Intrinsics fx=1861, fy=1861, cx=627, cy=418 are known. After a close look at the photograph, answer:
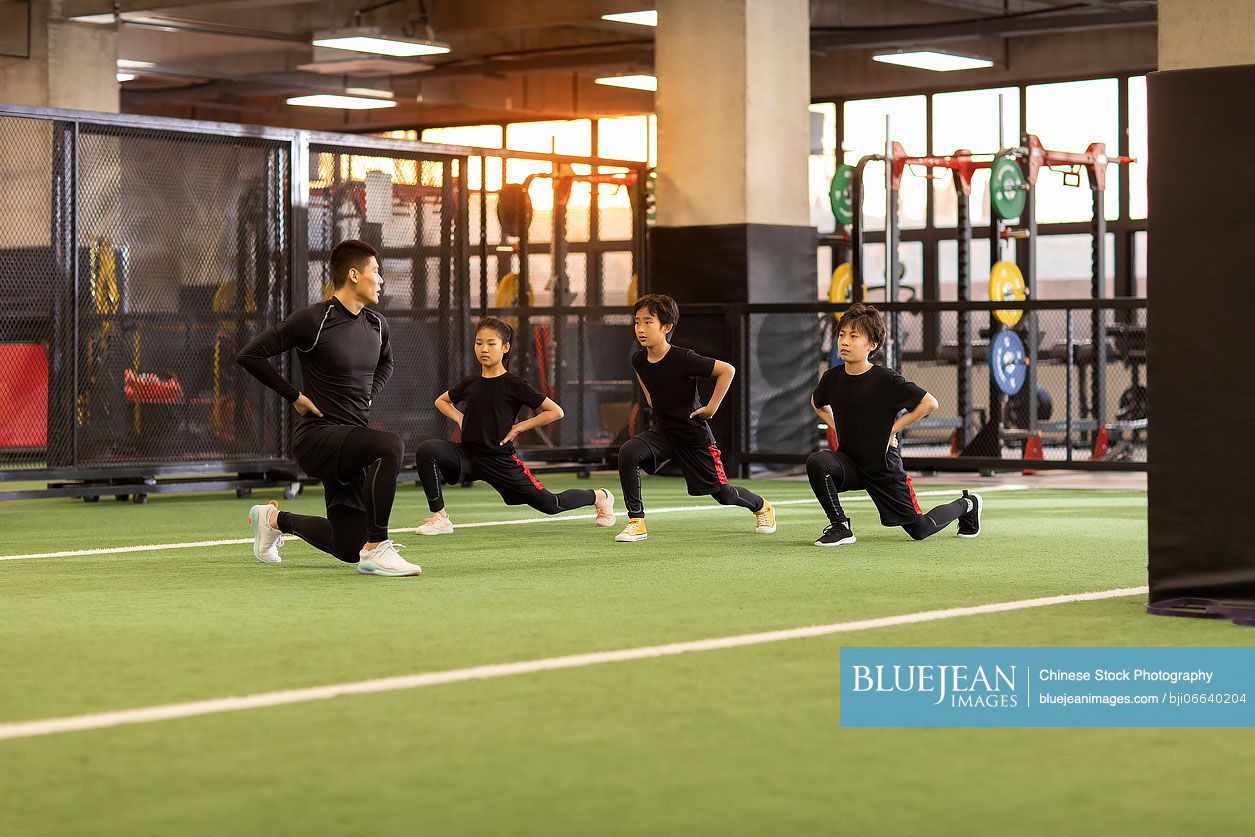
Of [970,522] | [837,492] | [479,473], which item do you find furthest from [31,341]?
[970,522]

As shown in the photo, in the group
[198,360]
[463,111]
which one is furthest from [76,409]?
[463,111]

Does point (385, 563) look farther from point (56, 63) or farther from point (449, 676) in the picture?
point (56, 63)

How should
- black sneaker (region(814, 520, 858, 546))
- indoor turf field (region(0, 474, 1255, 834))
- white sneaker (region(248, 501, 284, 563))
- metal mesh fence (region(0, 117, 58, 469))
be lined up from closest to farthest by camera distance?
indoor turf field (region(0, 474, 1255, 834))
white sneaker (region(248, 501, 284, 563))
black sneaker (region(814, 520, 858, 546))
metal mesh fence (region(0, 117, 58, 469))

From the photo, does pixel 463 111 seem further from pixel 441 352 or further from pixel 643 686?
pixel 643 686

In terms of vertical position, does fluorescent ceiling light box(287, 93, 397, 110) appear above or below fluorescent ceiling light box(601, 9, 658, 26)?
below

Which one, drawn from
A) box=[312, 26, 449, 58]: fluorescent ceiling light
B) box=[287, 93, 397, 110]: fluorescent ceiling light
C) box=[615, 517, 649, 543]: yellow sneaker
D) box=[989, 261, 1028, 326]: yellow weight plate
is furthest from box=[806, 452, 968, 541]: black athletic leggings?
box=[287, 93, 397, 110]: fluorescent ceiling light

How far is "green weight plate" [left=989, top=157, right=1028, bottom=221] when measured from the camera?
1625cm

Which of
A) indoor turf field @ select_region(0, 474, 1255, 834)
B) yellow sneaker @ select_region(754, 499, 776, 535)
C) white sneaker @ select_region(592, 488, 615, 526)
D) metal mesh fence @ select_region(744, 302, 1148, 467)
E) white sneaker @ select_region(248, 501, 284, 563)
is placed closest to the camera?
indoor turf field @ select_region(0, 474, 1255, 834)

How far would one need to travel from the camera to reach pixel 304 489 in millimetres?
13672

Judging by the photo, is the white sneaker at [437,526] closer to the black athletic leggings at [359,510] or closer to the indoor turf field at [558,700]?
the indoor turf field at [558,700]

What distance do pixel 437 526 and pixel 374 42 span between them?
10.6m

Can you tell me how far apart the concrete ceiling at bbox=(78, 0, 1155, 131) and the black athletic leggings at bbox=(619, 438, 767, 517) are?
10.6 m

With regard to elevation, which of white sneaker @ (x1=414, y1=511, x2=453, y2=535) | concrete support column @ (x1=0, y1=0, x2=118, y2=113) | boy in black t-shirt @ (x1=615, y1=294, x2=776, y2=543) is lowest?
white sneaker @ (x1=414, y1=511, x2=453, y2=535)

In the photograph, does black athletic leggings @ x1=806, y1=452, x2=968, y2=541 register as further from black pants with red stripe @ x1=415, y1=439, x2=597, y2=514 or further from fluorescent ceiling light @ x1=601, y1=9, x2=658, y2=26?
fluorescent ceiling light @ x1=601, y1=9, x2=658, y2=26
